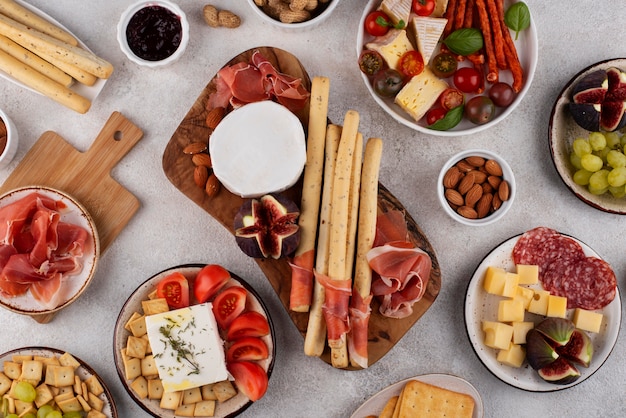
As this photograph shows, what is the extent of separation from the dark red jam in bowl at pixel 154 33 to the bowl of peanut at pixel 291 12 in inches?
12.1

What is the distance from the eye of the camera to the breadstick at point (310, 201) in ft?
7.00

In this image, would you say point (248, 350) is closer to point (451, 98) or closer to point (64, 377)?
point (64, 377)

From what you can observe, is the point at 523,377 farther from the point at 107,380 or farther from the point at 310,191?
the point at 107,380

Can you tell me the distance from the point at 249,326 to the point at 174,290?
297 millimetres

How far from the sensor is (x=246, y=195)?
2148 millimetres

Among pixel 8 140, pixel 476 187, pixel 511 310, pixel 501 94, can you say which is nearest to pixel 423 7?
pixel 501 94

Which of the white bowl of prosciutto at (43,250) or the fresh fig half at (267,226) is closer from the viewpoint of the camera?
the fresh fig half at (267,226)

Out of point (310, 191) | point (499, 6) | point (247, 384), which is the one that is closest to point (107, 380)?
point (247, 384)

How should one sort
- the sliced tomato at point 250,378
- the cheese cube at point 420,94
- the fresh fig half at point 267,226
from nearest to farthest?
the fresh fig half at point 267,226 < the sliced tomato at point 250,378 < the cheese cube at point 420,94

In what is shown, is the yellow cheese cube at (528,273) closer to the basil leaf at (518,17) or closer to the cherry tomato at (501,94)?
the cherry tomato at (501,94)

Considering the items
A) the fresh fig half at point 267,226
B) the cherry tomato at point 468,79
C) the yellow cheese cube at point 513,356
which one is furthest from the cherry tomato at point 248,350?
the cherry tomato at point 468,79

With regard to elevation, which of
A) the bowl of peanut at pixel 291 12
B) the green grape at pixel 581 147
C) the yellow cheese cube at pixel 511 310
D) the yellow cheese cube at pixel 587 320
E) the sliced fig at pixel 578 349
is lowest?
the sliced fig at pixel 578 349

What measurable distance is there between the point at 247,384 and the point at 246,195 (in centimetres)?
65

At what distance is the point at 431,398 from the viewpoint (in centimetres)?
228
